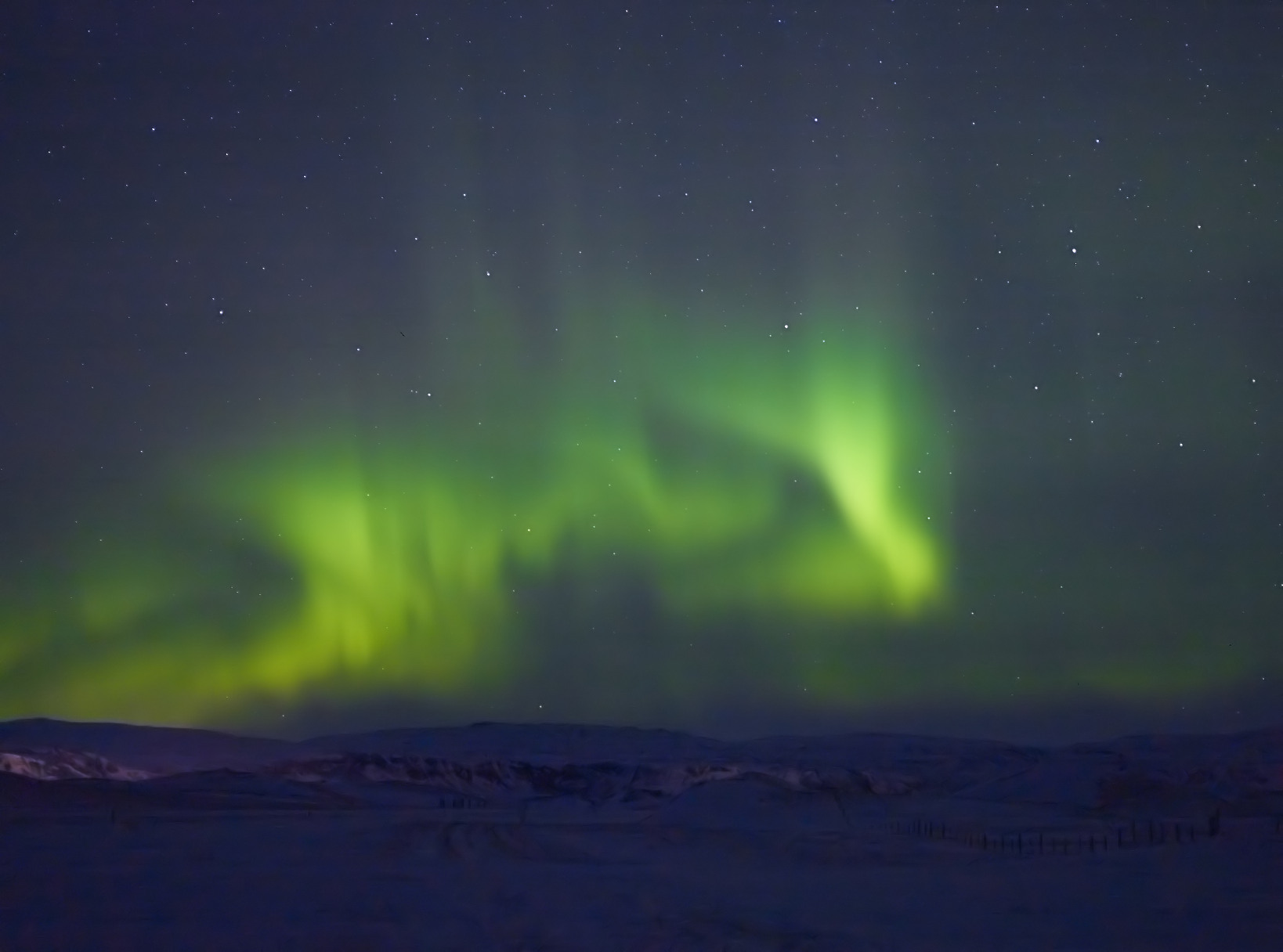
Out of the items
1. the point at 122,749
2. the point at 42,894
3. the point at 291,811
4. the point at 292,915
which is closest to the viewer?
the point at 292,915

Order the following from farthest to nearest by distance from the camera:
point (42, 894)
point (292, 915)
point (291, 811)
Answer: point (291, 811) < point (42, 894) < point (292, 915)

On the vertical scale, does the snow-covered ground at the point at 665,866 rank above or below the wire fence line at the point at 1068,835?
below

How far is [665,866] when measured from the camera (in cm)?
1808

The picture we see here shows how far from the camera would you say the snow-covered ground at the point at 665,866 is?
40.7ft

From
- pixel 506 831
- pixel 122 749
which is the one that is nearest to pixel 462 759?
pixel 122 749

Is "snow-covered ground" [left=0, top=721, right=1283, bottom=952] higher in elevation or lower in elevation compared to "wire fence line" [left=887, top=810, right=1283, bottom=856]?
lower

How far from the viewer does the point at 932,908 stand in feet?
45.9

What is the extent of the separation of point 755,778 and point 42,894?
26.1 meters

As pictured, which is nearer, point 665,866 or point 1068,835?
point 665,866

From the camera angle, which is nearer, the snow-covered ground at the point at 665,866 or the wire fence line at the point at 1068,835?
the snow-covered ground at the point at 665,866

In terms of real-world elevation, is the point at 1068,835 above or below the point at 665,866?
above

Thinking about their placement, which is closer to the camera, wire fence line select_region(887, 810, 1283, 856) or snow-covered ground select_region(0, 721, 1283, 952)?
snow-covered ground select_region(0, 721, 1283, 952)

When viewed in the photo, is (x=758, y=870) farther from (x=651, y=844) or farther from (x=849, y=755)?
(x=849, y=755)

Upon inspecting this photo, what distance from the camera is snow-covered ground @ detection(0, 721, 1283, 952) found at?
1241 centimetres
